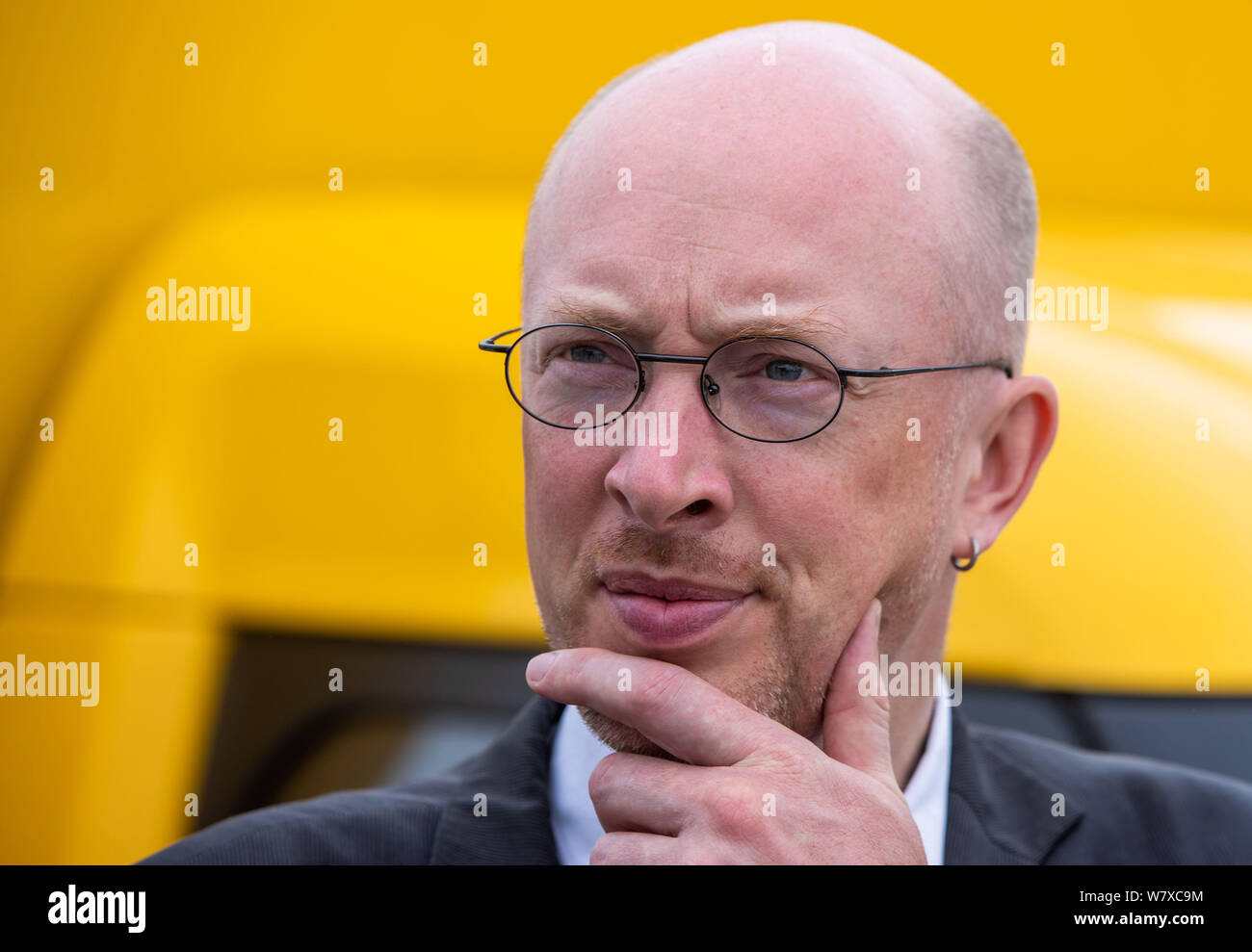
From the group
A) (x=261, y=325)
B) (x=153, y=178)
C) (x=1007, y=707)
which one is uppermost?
(x=153, y=178)

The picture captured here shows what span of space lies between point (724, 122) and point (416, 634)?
1.86m

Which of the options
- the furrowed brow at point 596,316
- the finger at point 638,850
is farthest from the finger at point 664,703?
the furrowed brow at point 596,316

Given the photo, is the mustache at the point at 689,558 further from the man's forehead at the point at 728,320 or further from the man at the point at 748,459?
the man's forehead at the point at 728,320

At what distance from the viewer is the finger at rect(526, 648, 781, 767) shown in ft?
5.18

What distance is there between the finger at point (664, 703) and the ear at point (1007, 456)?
1.89 ft

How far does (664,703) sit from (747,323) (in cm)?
50

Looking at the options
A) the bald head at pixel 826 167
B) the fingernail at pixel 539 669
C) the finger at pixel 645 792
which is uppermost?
the bald head at pixel 826 167

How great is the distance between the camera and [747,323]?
1692 millimetres

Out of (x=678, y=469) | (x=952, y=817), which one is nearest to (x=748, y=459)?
(x=678, y=469)

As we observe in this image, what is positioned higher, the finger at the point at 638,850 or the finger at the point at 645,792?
the finger at the point at 645,792

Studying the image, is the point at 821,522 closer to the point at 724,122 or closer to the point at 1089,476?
the point at 724,122

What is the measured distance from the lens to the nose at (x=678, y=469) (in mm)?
1613
